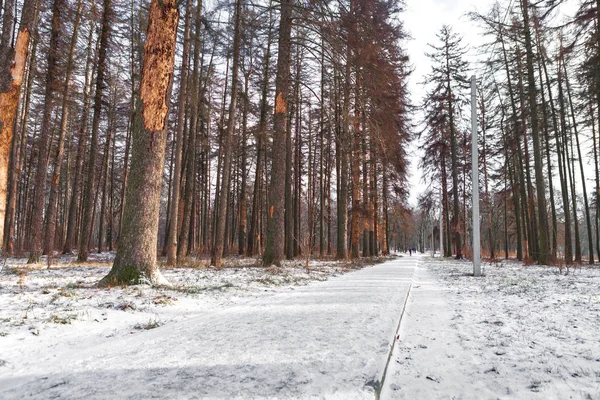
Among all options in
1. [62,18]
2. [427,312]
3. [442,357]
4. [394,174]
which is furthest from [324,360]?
[394,174]

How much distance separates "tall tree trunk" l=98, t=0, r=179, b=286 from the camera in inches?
218

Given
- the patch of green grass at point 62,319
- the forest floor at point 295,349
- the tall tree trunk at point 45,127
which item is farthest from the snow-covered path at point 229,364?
the tall tree trunk at point 45,127

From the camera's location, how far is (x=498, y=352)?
243cm

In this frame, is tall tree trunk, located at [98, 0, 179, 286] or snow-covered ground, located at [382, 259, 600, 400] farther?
tall tree trunk, located at [98, 0, 179, 286]

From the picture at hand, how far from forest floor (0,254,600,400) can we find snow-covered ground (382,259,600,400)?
1cm

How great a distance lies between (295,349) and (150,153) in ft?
15.5

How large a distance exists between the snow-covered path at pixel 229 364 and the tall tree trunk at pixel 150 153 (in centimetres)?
294

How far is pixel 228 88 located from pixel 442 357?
1998 centimetres

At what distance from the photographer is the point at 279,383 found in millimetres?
1601

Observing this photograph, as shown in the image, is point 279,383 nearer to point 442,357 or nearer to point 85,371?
point 85,371

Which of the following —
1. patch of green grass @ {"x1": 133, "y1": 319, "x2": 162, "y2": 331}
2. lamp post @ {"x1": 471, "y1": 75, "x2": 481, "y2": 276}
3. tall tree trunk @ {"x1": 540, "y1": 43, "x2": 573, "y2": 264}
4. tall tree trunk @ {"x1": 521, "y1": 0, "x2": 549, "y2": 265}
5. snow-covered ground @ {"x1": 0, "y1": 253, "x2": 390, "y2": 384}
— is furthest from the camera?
tall tree trunk @ {"x1": 540, "y1": 43, "x2": 573, "y2": 264}

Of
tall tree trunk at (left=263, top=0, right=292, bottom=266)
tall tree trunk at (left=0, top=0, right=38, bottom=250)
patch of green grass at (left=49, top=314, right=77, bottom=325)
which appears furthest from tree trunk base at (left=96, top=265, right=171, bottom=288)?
tall tree trunk at (left=263, top=0, right=292, bottom=266)

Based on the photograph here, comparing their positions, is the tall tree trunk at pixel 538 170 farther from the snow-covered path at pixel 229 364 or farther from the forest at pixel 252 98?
the snow-covered path at pixel 229 364

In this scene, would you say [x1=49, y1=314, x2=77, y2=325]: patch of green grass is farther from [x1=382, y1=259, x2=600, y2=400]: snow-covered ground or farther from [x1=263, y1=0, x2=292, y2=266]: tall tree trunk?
[x1=263, y1=0, x2=292, y2=266]: tall tree trunk
